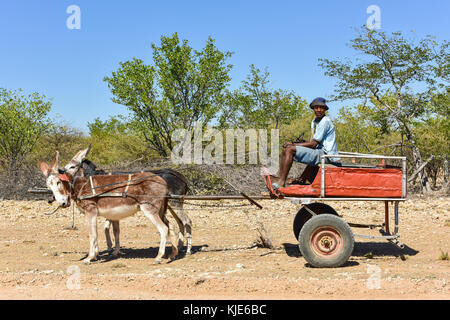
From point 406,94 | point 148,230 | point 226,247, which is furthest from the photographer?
point 406,94

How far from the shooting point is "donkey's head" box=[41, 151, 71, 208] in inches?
348

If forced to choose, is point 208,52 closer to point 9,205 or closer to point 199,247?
point 9,205

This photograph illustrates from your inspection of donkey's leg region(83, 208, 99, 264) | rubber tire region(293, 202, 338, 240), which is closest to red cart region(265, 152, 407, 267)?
rubber tire region(293, 202, 338, 240)

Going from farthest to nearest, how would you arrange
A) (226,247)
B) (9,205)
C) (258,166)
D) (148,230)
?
(258,166) → (9,205) → (148,230) → (226,247)

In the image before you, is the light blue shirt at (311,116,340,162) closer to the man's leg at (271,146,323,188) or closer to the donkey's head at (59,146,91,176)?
the man's leg at (271,146,323,188)

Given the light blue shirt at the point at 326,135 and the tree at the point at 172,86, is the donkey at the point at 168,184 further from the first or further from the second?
the tree at the point at 172,86

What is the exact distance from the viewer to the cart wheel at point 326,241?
7.89 meters

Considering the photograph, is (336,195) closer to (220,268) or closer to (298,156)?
(298,156)

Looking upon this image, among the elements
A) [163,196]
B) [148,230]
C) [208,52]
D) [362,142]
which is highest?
[208,52]

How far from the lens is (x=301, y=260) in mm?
8773

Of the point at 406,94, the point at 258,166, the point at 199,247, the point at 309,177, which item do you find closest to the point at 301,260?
the point at 309,177

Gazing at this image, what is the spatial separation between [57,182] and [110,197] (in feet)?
3.42

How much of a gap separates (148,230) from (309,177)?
252 inches

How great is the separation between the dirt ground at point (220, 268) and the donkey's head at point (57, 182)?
3.99 feet
